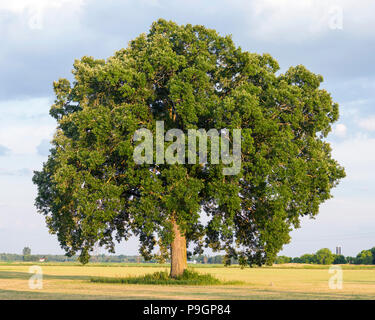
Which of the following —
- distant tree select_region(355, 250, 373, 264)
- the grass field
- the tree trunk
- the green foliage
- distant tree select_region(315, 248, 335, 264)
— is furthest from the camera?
distant tree select_region(315, 248, 335, 264)

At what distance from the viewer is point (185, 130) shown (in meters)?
41.6

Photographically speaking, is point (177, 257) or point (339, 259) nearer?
point (177, 257)

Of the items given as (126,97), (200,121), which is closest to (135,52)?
(126,97)

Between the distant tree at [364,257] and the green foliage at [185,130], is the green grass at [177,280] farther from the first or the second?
the distant tree at [364,257]

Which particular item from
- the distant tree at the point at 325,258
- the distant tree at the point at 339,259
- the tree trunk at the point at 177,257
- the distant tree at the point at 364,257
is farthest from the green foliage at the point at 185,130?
the distant tree at the point at 325,258

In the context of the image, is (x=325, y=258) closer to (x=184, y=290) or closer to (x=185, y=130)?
(x=185, y=130)

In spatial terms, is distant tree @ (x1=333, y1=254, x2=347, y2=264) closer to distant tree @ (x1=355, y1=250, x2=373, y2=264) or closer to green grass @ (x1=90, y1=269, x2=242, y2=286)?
distant tree @ (x1=355, y1=250, x2=373, y2=264)

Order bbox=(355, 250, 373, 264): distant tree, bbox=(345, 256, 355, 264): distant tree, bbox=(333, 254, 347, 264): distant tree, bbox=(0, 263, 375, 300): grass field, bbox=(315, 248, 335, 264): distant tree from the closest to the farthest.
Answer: bbox=(0, 263, 375, 300): grass field, bbox=(355, 250, 373, 264): distant tree, bbox=(345, 256, 355, 264): distant tree, bbox=(333, 254, 347, 264): distant tree, bbox=(315, 248, 335, 264): distant tree

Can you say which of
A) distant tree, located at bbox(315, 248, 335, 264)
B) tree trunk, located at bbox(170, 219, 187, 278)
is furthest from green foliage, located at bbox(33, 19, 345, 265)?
distant tree, located at bbox(315, 248, 335, 264)

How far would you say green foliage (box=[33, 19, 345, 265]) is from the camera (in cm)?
3947

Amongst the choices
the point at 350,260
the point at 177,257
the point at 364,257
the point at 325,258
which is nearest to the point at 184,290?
the point at 177,257

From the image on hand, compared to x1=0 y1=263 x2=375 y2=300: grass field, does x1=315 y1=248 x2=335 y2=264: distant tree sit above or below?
below

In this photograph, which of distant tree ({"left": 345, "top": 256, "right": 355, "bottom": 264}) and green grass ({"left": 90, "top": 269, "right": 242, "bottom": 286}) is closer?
green grass ({"left": 90, "top": 269, "right": 242, "bottom": 286})
